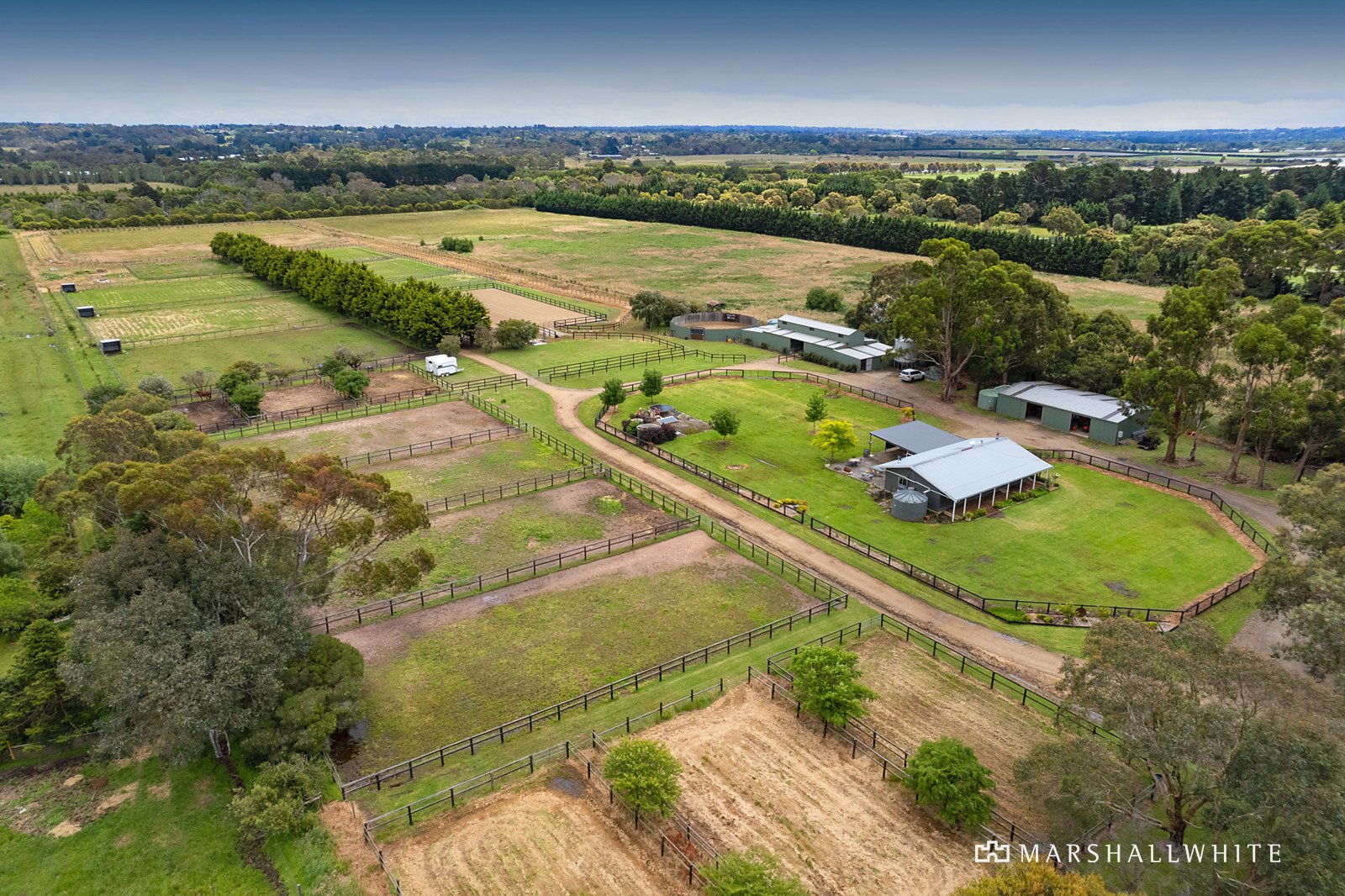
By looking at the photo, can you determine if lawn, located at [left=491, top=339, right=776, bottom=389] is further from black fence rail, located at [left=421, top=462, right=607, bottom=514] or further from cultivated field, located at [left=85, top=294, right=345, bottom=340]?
cultivated field, located at [left=85, top=294, right=345, bottom=340]

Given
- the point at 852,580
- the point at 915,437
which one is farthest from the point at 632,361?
the point at 852,580

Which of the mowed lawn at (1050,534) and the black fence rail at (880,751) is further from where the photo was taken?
the mowed lawn at (1050,534)

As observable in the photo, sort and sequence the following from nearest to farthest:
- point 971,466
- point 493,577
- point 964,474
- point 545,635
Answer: point 545,635 → point 493,577 → point 964,474 → point 971,466

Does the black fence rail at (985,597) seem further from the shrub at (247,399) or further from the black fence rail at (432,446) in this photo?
the shrub at (247,399)

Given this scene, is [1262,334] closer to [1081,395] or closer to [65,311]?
[1081,395]

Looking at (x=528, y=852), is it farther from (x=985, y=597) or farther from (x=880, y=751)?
(x=985, y=597)

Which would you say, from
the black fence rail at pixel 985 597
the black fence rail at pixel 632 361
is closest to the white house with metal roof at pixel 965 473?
the black fence rail at pixel 985 597
